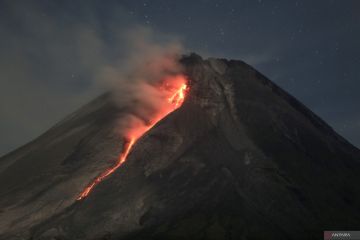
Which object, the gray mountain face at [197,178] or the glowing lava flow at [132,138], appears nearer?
the gray mountain face at [197,178]

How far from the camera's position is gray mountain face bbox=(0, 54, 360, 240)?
427 ft

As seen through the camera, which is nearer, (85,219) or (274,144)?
(85,219)

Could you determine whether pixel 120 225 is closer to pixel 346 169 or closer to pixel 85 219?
pixel 85 219

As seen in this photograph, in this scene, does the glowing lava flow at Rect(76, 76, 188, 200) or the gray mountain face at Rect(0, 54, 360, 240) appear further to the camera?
the glowing lava flow at Rect(76, 76, 188, 200)

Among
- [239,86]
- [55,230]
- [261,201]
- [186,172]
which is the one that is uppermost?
[239,86]

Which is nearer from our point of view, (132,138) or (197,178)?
(197,178)

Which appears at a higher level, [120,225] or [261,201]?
[261,201]

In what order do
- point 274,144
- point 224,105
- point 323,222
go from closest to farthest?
point 323,222 < point 274,144 < point 224,105

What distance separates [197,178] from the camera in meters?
145

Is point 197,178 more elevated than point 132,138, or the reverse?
point 132,138

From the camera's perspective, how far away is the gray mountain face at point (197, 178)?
130 m

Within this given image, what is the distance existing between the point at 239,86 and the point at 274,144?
33.5m

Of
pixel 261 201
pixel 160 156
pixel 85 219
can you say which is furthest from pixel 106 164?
pixel 261 201

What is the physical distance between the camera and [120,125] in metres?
176
